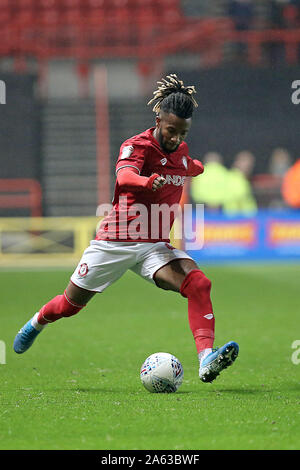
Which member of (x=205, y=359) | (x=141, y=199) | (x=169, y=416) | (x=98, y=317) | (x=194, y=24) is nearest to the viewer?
(x=169, y=416)

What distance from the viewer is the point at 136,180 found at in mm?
5344

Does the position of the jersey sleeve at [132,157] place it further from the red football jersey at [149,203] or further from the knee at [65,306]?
the knee at [65,306]

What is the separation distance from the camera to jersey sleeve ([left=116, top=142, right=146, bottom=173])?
18.2ft

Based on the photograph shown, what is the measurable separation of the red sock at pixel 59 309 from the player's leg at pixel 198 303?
0.70 meters

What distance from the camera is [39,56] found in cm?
2066

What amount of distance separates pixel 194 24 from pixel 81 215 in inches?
231

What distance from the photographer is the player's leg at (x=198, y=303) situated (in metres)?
5.18

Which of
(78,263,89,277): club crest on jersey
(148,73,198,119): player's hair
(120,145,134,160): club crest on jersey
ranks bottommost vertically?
(78,263,89,277): club crest on jersey

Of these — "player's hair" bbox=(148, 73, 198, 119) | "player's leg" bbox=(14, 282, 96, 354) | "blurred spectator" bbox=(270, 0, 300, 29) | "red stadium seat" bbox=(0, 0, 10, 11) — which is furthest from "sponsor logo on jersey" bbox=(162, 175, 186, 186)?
"red stadium seat" bbox=(0, 0, 10, 11)

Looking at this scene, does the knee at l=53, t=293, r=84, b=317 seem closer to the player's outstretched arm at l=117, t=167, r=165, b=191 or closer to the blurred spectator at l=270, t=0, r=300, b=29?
the player's outstretched arm at l=117, t=167, r=165, b=191

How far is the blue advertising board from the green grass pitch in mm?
5137

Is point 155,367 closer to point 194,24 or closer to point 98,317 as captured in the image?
point 98,317

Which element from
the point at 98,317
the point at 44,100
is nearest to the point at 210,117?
the point at 44,100

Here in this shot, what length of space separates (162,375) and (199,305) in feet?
1.80
